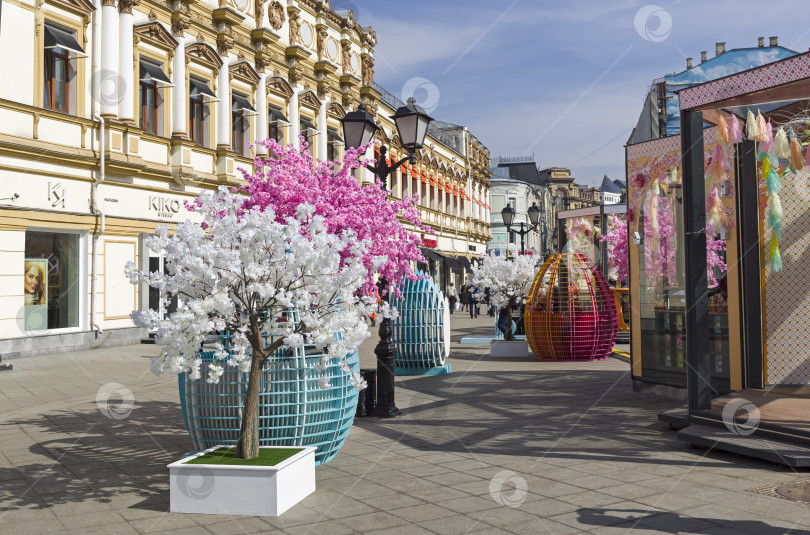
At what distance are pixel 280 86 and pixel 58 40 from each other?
10757mm

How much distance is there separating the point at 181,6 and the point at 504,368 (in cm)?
1438

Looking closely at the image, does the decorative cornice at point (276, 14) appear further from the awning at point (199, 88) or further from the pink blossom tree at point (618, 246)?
the pink blossom tree at point (618, 246)

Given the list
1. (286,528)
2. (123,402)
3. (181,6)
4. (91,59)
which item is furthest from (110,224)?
(286,528)

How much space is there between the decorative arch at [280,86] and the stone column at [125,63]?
291 inches

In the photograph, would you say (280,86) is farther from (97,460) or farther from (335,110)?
(97,460)

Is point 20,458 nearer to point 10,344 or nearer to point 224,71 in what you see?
point 10,344

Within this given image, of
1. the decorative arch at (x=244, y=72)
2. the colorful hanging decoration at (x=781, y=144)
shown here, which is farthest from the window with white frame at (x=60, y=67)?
the colorful hanging decoration at (x=781, y=144)

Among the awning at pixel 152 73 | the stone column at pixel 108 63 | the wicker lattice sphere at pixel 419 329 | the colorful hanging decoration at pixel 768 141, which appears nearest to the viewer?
the colorful hanging decoration at pixel 768 141

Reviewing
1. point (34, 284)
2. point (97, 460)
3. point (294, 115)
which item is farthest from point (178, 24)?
point (97, 460)

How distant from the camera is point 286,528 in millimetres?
4926

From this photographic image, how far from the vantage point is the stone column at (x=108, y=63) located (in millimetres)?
18422

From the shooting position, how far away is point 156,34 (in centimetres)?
2042

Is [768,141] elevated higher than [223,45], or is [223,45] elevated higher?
[223,45]

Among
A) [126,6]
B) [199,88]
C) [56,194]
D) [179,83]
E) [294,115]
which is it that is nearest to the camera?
[56,194]
